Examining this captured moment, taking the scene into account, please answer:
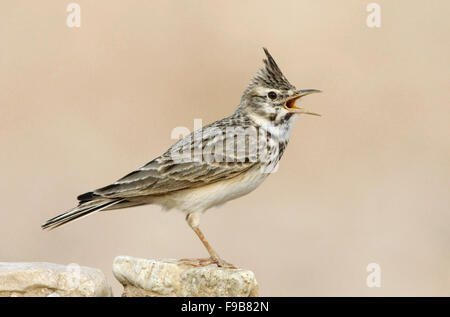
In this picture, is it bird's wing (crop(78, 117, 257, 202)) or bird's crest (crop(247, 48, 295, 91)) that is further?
bird's crest (crop(247, 48, 295, 91))

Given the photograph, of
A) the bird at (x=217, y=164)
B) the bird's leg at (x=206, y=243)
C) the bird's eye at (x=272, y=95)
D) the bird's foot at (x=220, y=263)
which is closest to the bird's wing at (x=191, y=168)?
the bird at (x=217, y=164)

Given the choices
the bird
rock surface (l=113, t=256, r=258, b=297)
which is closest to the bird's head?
the bird

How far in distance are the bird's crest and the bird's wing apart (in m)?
0.58

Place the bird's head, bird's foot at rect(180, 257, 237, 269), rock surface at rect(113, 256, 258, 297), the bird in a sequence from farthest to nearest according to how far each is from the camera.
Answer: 1. the bird's head
2. the bird
3. bird's foot at rect(180, 257, 237, 269)
4. rock surface at rect(113, 256, 258, 297)

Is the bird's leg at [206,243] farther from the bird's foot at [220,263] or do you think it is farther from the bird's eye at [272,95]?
the bird's eye at [272,95]

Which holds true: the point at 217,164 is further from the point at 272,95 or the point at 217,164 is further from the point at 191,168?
the point at 272,95

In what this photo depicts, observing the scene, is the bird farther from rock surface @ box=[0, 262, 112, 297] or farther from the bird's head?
rock surface @ box=[0, 262, 112, 297]

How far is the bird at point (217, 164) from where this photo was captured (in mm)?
7707

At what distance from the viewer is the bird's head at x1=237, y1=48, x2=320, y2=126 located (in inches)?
319

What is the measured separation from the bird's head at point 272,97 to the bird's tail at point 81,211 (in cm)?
160

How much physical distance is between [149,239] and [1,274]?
8.20 metres

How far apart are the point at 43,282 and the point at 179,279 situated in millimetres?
1158

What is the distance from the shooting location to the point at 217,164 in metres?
7.92
